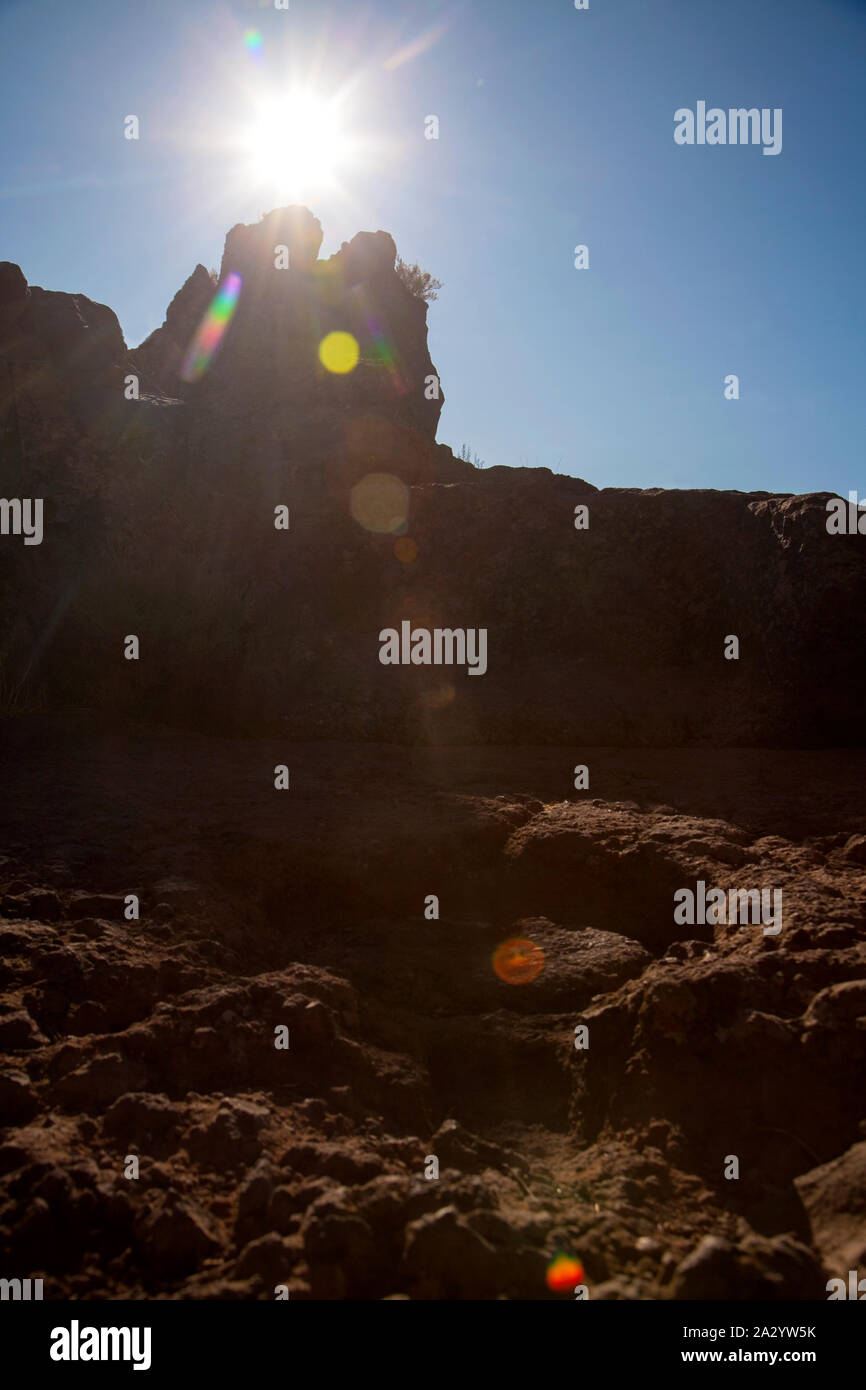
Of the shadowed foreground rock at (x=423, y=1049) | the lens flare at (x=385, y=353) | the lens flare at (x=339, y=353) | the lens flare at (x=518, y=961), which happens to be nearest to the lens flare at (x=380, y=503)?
the lens flare at (x=339, y=353)

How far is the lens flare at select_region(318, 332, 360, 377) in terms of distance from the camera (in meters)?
9.50

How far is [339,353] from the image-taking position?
9.86 m

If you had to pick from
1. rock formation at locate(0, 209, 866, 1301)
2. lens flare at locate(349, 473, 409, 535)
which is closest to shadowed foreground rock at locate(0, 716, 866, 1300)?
rock formation at locate(0, 209, 866, 1301)

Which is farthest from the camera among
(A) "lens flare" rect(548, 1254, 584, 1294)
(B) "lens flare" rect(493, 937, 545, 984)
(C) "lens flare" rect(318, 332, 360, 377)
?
(C) "lens flare" rect(318, 332, 360, 377)

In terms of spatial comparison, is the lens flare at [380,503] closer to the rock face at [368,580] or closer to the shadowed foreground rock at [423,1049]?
the rock face at [368,580]

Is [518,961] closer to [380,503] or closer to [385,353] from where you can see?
[380,503]

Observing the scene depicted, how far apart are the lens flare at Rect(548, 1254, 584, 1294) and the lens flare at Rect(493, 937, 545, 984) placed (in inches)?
44.6

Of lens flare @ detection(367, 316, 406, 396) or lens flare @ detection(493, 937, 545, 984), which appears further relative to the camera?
lens flare @ detection(367, 316, 406, 396)

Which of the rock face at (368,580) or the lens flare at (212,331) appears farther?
the lens flare at (212,331)

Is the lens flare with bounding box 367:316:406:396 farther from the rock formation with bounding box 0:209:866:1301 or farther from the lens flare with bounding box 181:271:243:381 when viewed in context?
the rock formation with bounding box 0:209:866:1301

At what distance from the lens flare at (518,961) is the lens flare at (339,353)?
25.2 ft

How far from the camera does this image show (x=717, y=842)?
11.5ft

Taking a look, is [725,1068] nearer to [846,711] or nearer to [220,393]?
[846,711]

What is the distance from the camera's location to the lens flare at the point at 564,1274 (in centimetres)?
166
